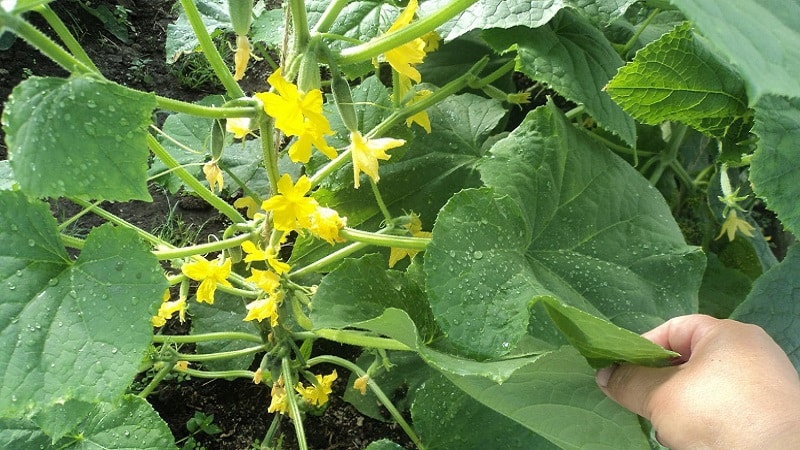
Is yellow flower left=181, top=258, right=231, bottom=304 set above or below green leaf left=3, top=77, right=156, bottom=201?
below

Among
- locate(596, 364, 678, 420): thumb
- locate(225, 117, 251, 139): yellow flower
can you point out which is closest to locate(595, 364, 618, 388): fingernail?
locate(596, 364, 678, 420): thumb

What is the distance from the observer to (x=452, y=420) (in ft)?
4.35

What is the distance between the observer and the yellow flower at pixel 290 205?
39.0 inches

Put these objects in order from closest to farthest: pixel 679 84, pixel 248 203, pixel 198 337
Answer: pixel 679 84 < pixel 198 337 < pixel 248 203

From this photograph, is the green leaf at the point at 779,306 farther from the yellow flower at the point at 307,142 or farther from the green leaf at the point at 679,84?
the yellow flower at the point at 307,142

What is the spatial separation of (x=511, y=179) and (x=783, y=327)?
0.68 m

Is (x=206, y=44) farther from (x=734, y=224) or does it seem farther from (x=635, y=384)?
(x=734, y=224)

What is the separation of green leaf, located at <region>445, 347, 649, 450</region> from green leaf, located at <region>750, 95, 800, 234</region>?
424 mm

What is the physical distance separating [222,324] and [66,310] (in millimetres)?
791

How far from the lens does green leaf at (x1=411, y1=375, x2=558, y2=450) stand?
1.31m

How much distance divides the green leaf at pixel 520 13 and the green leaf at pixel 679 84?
121 millimetres

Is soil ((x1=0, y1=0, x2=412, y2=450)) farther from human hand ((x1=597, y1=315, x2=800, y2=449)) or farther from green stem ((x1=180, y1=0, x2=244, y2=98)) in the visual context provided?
green stem ((x1=180, y1=0, x2=244, y2=98))

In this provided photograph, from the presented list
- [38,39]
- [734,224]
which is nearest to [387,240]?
[38,39]

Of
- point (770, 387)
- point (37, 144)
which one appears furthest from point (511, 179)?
point (37, 144)
